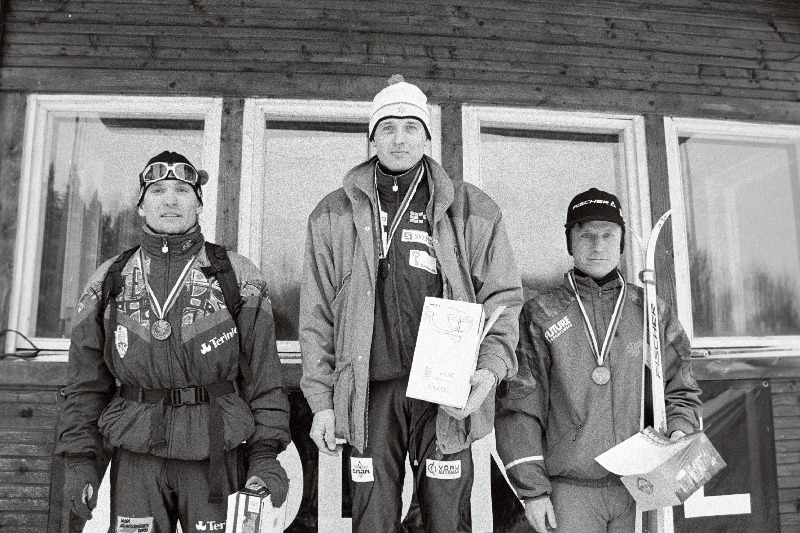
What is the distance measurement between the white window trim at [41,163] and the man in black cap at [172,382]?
1124mm

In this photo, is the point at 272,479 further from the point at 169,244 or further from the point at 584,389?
the point at 584,389

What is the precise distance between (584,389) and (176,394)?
166cm

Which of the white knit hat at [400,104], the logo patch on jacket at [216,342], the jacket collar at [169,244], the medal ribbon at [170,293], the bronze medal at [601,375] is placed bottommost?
the bronze medal at [601,375]

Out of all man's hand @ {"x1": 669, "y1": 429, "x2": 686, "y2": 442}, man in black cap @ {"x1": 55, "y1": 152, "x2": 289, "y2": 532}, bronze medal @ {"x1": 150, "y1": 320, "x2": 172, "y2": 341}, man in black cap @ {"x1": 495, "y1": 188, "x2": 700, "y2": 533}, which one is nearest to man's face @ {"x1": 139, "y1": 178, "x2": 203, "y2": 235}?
man in black cap @ {"x1": 55, "y1": 152, "x2": 289, "y2": 532}

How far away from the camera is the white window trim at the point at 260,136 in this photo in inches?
143

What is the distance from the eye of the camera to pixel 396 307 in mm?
2305

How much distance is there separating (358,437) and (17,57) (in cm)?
335

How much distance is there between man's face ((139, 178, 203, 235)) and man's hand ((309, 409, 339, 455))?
102 cm

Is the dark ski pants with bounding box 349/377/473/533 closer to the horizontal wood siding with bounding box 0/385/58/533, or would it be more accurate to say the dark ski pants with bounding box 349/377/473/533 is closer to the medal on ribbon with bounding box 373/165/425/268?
the medal on ribbon with bounding box 373/165/425/268

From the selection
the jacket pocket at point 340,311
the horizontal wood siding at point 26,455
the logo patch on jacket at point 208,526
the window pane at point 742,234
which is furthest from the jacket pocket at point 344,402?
the window pane at point 742,234

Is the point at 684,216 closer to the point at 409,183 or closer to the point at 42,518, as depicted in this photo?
the point at 409,183

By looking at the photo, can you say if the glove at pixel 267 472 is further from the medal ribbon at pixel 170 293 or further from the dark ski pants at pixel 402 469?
the medal ribbon at pixel 170 293

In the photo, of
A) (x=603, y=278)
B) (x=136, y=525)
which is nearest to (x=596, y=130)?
(x=603, y=278)

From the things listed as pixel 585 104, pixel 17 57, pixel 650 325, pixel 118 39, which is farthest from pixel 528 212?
pixel 17 57
